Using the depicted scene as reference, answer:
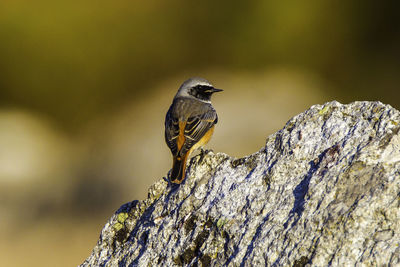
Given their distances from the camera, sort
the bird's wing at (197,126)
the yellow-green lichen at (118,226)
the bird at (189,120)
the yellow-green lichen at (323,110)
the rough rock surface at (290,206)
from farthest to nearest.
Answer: the bird's wing at (197,126), the bird at (189,120), the yellow-green lichen at (118,226), the yellow-green lichen at (323,110), the rough rock surface at (290,206)

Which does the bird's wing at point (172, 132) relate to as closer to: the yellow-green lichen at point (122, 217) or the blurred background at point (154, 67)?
the yellow-green lichen at point (122, 217)

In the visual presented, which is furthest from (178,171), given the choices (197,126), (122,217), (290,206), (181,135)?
(197,126)

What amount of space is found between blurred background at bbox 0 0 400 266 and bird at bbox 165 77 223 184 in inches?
Result: 200

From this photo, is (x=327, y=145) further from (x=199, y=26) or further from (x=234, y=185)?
(x=199, y=26)

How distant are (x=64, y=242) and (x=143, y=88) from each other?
646cm

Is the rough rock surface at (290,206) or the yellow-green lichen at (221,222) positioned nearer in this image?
the rough rock surface at (290,206)

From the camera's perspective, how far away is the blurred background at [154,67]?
14.9 meters

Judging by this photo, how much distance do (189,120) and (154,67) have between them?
27.4 feet

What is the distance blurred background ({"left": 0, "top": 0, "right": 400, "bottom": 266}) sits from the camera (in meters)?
14.9

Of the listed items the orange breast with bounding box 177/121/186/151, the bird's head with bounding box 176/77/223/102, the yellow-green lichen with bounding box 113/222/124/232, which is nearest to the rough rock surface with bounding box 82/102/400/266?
the yellow-green lichen with bounding box 113/222/124/232

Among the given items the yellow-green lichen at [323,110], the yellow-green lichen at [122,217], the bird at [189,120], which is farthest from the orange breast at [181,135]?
the yellow-green lichen at [323,110]

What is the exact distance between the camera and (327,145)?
15.1ft

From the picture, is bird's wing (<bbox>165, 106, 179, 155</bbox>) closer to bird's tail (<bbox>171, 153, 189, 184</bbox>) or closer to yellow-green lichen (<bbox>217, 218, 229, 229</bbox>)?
bird's tail (<bbox>171, 153, 189, 184</bbox>)

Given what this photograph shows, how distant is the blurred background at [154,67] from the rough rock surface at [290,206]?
29.0ft
